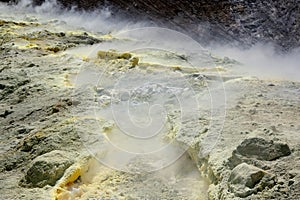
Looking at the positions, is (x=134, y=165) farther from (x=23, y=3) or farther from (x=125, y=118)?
(x=23, y=3)

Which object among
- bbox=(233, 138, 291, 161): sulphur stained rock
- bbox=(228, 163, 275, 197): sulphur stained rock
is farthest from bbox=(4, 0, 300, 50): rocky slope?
bbox=(228, 163, 275, 197): sulphur stained rock

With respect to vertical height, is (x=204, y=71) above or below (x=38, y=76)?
above

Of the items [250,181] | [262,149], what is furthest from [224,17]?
[250,181]

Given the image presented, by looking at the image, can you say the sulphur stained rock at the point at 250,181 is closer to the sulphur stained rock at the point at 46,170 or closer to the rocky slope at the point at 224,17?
the sulphur stained rock at the point at 46,170

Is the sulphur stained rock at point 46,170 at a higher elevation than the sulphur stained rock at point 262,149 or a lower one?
lower

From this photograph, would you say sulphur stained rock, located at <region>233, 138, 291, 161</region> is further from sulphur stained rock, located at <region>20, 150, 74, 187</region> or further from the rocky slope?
the rocky slope

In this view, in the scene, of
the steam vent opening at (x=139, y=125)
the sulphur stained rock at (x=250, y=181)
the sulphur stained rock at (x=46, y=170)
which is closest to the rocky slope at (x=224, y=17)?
the steam vent opening at (x=139, y=125)

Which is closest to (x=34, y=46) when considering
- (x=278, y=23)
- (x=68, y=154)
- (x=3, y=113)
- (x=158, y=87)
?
(x=3, y=113)
